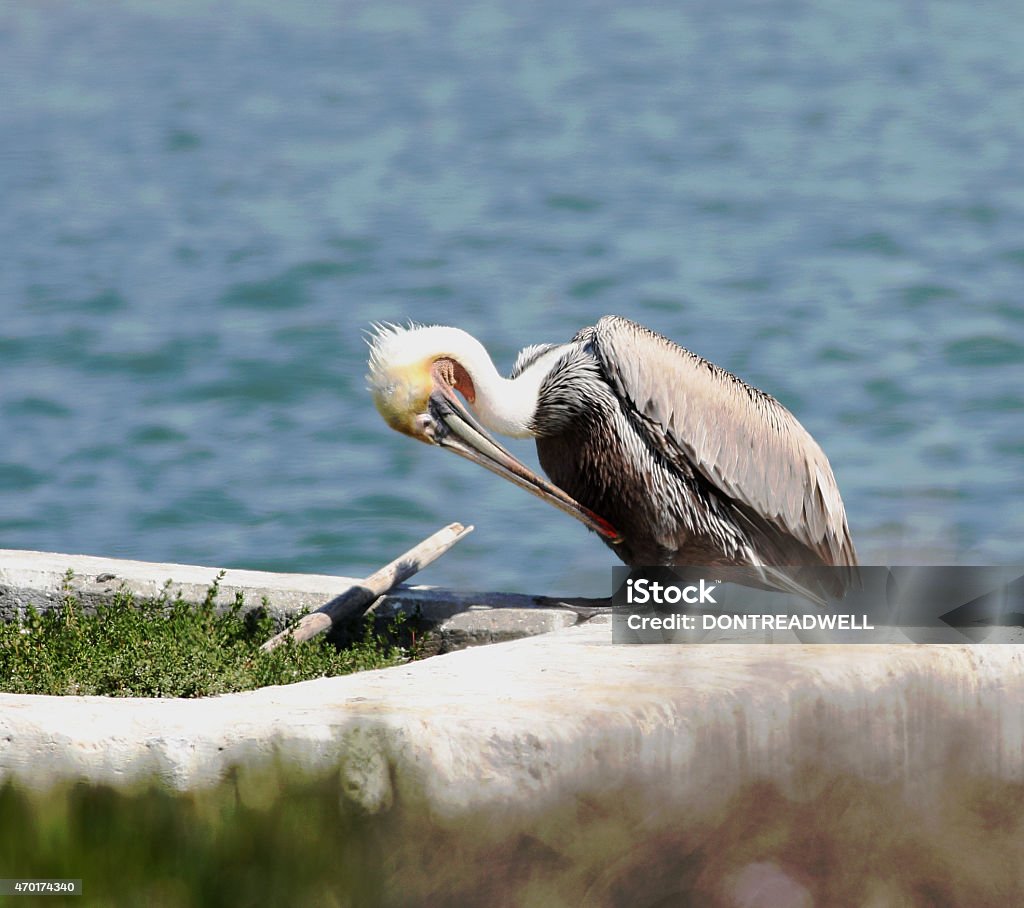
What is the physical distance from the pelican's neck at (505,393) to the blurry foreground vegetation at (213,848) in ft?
7.85

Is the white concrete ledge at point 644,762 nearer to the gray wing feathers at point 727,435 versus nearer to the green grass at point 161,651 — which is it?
the green grass at point 161,651

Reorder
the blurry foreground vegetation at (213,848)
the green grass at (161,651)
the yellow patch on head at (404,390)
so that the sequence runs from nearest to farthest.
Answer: the blurry foreground vegetation at (213,848), the green grass at (161,651), the yellow patch on head at (404,390)

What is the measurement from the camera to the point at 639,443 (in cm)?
636

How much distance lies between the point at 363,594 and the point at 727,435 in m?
1.32

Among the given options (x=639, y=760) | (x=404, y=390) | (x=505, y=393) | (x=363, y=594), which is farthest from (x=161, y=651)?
(x=639, y=760)

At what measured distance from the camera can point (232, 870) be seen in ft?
13.9

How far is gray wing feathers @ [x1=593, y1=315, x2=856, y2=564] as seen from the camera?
6.36 metres

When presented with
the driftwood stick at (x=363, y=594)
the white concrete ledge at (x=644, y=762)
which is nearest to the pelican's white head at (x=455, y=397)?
the driftwood stick at (x=363, y=594)

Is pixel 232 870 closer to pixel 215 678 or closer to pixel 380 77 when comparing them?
pixel 215 678

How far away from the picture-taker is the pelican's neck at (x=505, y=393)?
6469 mm


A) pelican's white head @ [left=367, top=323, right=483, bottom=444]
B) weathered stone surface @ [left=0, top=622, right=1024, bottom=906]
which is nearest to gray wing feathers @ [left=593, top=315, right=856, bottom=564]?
pelican's white head @ [left=367, top=323, right=483, bottom=444]

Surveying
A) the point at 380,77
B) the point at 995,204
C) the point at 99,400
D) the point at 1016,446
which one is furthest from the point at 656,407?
the point at 380,77

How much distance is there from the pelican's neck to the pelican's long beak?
7 centimetres

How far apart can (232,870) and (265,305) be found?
14268mm
